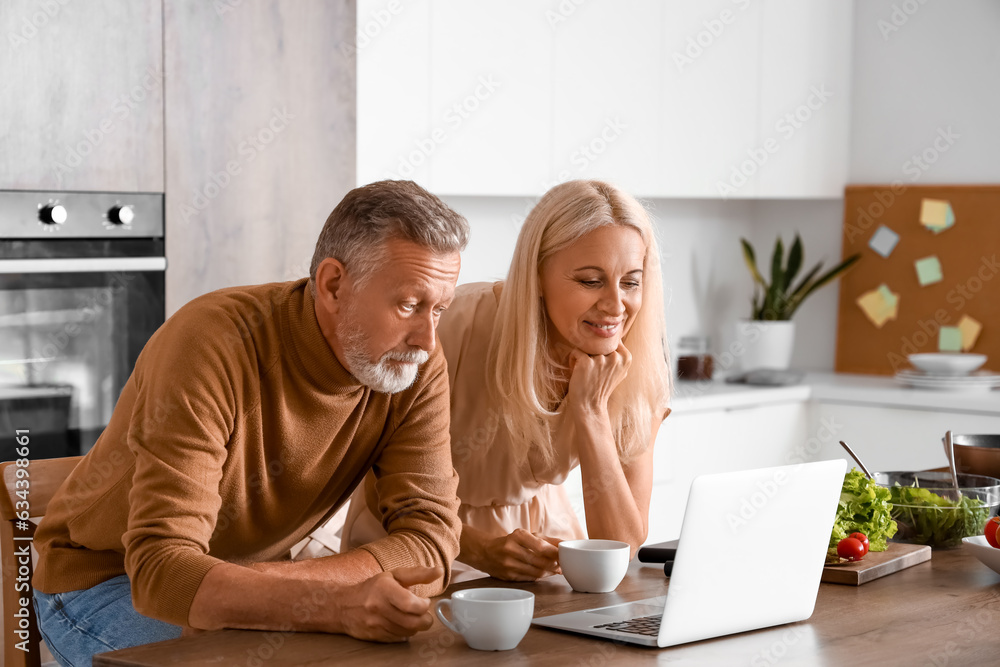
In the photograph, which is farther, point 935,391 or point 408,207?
point 935,391

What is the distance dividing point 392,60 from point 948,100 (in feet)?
7.86

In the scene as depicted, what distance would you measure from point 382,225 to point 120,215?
117 cm

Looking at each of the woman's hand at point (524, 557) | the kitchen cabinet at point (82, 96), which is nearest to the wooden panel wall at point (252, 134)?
the kitchen cabinet at point (82, 96)

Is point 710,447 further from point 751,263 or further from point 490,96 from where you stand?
point 490,96

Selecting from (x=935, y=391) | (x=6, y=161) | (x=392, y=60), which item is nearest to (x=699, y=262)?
(x=935, y=391)

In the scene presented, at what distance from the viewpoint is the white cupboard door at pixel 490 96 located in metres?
3.40

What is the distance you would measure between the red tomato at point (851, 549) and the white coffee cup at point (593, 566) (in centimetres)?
35

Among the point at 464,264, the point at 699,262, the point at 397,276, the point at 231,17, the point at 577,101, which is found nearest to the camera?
the point at 397,276

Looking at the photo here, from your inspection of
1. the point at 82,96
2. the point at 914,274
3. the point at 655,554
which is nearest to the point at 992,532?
the point at 655,554

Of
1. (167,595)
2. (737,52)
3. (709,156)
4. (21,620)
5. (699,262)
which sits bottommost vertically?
(21,620)

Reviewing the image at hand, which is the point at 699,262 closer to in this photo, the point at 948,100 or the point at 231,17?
the point at 948,100

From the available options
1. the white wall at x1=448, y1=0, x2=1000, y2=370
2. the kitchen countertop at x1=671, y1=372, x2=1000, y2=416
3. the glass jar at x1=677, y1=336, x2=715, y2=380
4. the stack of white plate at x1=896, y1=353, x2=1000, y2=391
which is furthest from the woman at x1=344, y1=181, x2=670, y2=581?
the stack of white plate at x1=896, y1=353, x2=1000, y2=391

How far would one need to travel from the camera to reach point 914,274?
4625 mm

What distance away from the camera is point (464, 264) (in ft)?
13.3
